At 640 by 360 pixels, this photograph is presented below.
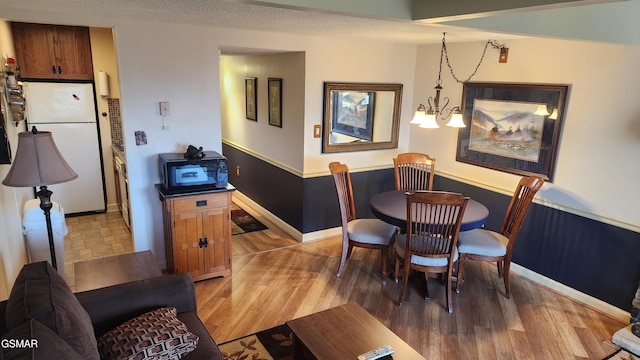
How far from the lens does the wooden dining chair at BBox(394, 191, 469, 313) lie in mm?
2954

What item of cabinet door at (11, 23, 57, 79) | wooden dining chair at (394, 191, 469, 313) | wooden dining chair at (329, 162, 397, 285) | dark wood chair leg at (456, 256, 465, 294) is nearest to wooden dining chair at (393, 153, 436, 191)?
wooden dining chair at (329, 162, 397, 285)

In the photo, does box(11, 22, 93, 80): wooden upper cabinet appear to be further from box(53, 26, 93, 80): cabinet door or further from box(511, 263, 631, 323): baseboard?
box(511, 263, 631, 323): baseboard

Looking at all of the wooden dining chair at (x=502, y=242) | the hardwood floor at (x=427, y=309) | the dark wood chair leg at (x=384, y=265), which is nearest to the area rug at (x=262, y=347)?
the hardwood floor at (x=427, y=309)

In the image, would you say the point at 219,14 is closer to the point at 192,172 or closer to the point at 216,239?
the point at 192,172

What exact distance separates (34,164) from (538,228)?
12.7 feet

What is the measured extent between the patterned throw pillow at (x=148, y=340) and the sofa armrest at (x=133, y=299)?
0.43 ft

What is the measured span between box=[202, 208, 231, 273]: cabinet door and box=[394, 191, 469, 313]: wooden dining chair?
5.07 ft

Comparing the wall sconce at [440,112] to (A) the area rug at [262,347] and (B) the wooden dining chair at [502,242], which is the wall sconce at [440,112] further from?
(A) the area rug at [262,347]

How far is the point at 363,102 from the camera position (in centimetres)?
457

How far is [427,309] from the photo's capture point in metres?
3.24

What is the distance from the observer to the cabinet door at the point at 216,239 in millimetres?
3471

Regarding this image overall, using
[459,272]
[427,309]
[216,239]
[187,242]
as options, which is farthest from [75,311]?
[459,272]

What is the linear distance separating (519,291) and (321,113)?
2508mm

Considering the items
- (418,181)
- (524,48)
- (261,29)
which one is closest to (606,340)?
(418,181)
